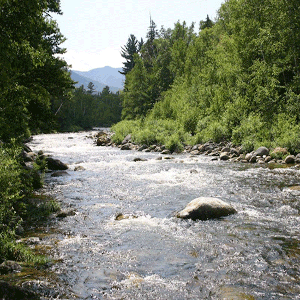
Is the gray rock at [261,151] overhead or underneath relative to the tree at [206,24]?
underneath

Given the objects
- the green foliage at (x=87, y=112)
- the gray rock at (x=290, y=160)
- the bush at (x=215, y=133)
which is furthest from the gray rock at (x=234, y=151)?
the green foliage at (x=87, y=112)

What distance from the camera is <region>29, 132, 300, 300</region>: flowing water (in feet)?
15.6

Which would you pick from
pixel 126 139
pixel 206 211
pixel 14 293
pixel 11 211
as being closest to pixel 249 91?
pixel 126 139

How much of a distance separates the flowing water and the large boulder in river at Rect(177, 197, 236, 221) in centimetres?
28

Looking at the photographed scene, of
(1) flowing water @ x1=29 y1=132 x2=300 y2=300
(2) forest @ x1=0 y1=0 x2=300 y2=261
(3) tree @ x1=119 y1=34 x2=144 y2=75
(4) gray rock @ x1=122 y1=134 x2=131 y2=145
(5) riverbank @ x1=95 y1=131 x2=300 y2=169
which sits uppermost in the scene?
(3) tree @ x1=119 y1=34 x2=144 y2=75

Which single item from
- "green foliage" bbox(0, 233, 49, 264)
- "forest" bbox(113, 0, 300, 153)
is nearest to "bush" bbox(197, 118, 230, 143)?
"forest" bbox(113, 0, 300, 153)

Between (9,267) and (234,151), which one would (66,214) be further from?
(234,151)

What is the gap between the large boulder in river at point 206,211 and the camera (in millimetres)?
8250

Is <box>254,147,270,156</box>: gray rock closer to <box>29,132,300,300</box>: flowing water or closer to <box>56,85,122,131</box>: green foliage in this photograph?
<box>29,132,300,300</box>: flowing water

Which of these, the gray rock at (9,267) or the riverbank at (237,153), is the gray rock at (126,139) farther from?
the gray rock at (9,267)

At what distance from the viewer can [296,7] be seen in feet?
78.1

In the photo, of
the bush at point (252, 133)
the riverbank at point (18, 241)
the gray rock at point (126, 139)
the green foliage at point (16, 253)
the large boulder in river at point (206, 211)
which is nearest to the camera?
the riverbank at point (18, 241)

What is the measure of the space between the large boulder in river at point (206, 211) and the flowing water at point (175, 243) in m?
0.28

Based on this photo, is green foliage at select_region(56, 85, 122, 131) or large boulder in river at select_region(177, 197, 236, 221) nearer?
large boulder in river at select_region(177, 197, 236, 221)
